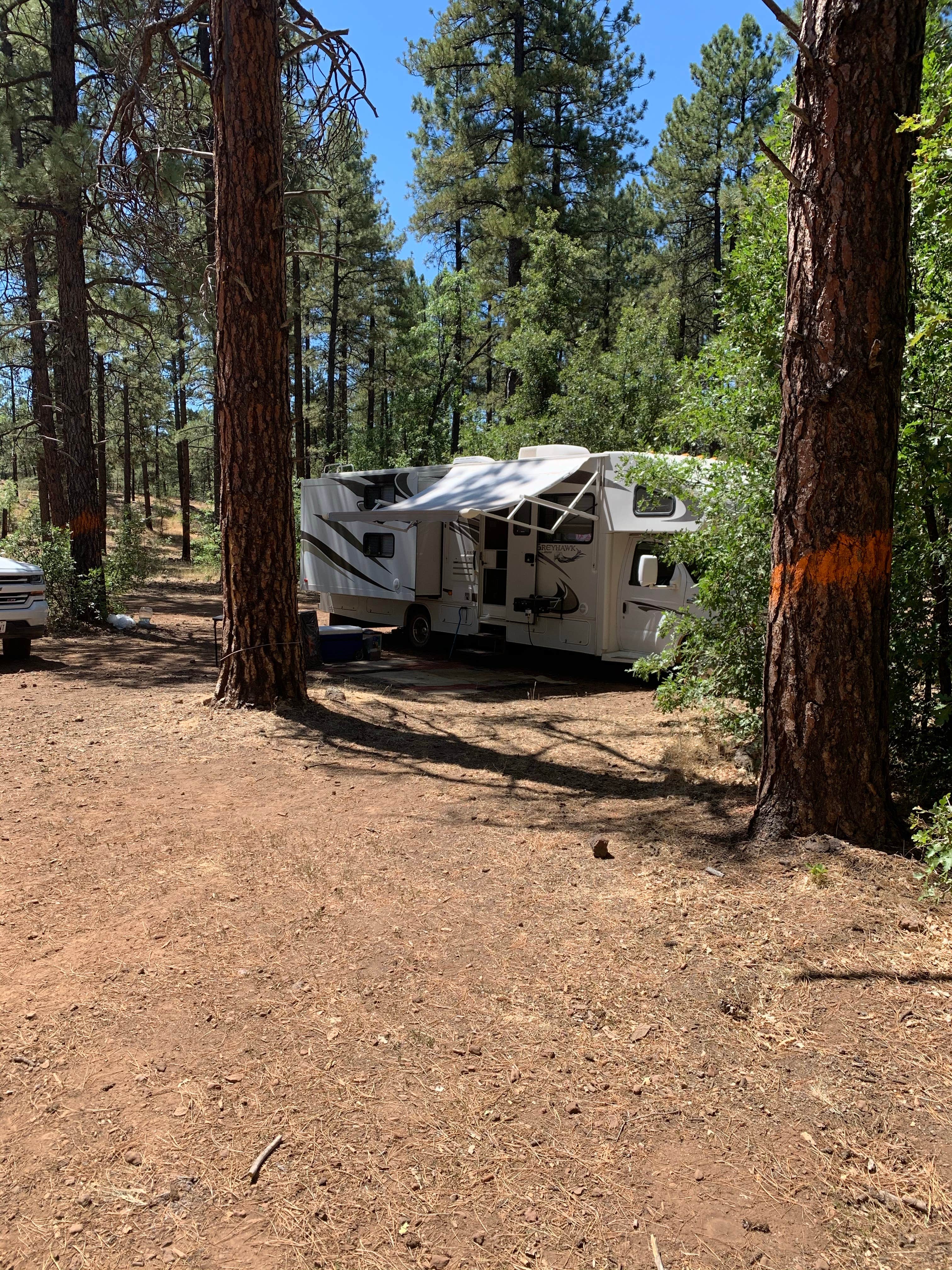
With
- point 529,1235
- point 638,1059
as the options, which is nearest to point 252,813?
point 638,1059

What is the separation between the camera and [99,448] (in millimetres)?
27672

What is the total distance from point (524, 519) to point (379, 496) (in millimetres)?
3244

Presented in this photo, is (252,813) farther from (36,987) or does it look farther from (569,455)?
(569,455)

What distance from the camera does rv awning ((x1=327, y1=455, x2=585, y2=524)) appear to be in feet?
36.3

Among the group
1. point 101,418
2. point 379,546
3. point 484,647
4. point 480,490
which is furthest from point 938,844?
point 101,418

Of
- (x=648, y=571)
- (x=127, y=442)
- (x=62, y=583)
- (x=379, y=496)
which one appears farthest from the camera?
(x=127, y=442)

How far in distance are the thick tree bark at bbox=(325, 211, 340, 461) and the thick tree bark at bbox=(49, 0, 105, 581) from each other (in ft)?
48.7

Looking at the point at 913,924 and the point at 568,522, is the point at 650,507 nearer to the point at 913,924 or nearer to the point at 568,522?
the point at 568,522

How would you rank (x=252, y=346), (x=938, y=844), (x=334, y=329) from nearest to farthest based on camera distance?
(x=938, y=844) < (x=252, y=346) < (x=334, y=329)

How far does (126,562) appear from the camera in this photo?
15352 mm

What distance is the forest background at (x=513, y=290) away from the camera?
5.13 m

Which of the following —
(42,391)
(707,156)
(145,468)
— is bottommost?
(42,391)

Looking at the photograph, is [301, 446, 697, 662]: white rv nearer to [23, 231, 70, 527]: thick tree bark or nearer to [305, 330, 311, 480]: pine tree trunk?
[23, 231, 70, 527]: thick tree bark

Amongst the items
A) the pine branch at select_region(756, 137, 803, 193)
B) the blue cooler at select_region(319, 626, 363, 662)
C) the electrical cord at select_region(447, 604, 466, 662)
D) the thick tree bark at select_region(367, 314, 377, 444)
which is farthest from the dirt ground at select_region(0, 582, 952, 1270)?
the thick tree bark at select_region(367, 314, 377, 444)
